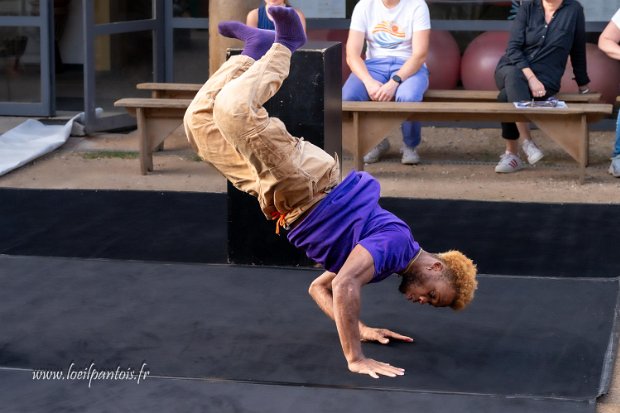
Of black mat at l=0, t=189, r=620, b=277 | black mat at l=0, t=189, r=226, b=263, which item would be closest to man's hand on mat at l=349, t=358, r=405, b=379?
black mat at l=0, t=189, r=620, b=277

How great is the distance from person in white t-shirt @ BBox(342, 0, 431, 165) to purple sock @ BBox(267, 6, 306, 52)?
3538mm

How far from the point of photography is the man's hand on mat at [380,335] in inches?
184

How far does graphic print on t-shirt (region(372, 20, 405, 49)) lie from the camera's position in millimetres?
8055

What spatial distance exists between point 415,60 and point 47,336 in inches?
157

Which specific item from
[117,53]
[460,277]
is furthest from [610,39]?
[460,277]

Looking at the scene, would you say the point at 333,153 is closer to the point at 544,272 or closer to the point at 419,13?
the point at 544,272

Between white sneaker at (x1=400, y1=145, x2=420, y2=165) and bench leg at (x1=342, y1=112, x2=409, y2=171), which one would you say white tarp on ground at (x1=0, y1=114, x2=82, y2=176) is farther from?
white sneaker at (x1=400, y1=145, x2=420, y2=165)

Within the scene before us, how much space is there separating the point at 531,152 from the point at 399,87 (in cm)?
103

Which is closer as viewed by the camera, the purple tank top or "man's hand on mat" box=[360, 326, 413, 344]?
the purple tank top

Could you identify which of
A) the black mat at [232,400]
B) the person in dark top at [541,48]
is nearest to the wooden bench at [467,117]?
the person in dark top at [541,48]

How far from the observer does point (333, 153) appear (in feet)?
19.4

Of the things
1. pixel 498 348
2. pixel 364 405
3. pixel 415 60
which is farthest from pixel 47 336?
pixel 415 60

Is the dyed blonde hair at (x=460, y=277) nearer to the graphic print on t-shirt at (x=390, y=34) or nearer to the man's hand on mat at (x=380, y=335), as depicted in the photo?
the man's hand on mat at (x=380, y=335)

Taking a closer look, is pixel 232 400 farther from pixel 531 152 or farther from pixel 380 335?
pixel 531 152
